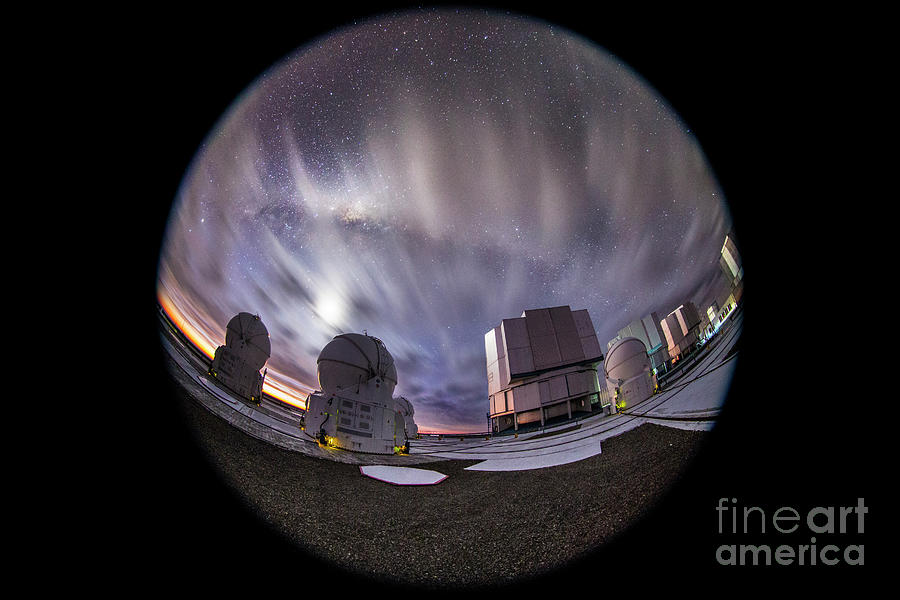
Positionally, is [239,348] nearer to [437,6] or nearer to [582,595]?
[582,595]

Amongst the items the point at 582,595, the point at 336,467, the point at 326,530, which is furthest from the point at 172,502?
the point at 582,595

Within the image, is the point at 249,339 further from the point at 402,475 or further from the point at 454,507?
the point at 454,507

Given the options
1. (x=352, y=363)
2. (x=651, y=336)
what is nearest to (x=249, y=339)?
(x=651, y=336)

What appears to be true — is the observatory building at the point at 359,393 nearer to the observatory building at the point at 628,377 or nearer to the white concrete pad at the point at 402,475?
the white concrete pad at the point at 402,475

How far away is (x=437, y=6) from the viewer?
1430 millimetres

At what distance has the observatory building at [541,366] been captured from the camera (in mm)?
1696

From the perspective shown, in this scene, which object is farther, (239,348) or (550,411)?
(550,411)

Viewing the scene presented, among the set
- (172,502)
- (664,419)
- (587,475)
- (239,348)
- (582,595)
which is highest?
(239,348)

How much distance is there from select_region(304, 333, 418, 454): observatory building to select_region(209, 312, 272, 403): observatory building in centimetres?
206

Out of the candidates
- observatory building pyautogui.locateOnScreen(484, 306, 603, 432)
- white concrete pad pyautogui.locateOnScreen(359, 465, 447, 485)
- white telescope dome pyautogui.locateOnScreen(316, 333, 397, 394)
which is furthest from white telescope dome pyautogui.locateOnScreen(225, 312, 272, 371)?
white telescope dome pyautogui.locateOnScreen(316, 333, 397, 394)

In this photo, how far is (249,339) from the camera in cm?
148

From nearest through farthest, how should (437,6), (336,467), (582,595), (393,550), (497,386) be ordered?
(582,595), (393,550), (437,6), (336,467), (497,386)

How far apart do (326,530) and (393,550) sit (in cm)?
28

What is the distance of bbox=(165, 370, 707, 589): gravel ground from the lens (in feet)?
3.15
